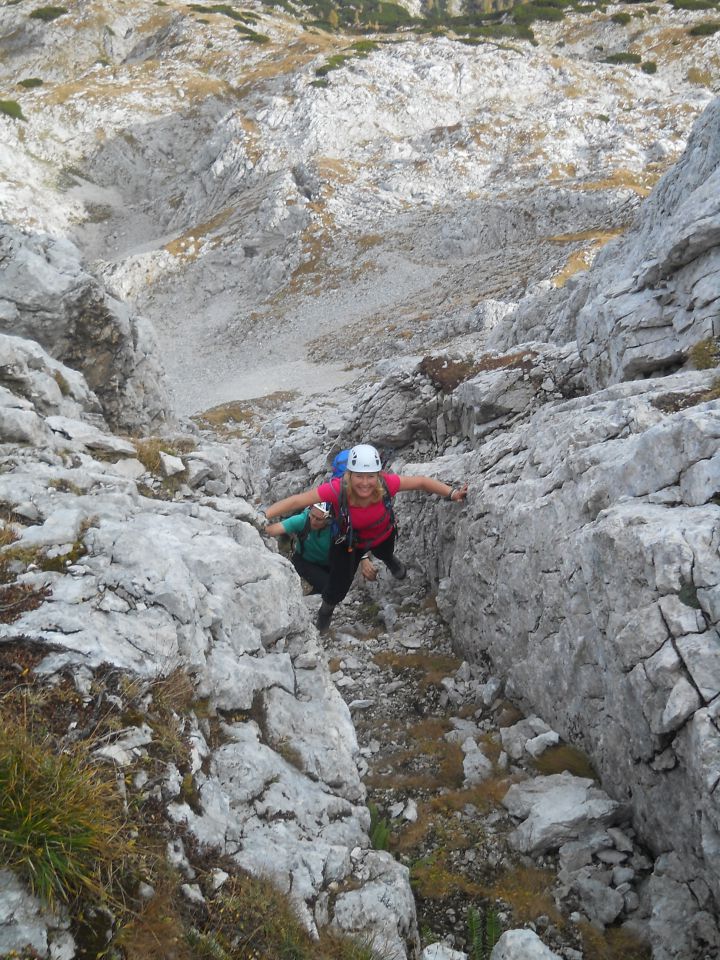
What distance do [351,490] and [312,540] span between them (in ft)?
5.34

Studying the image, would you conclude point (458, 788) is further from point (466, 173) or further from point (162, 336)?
point (466, 173)

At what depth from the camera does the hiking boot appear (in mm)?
11173

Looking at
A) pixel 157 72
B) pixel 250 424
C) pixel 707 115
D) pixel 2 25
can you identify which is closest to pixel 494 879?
pixel 707 115

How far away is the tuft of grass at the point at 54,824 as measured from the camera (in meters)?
3.36

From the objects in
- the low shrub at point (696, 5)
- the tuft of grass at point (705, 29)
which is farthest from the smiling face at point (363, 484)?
the low shrub at point (696, 5)

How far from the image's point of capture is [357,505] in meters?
9.75

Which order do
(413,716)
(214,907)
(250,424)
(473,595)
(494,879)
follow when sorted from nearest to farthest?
(214,907), (494,879), (413,716), (473,595), (250,424)

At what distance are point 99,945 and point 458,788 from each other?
4.89 meters

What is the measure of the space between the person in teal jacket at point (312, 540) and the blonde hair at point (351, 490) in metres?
0.41

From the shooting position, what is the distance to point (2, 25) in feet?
323

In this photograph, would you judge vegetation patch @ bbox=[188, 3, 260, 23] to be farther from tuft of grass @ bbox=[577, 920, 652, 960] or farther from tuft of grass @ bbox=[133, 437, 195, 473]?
tuft of grass @ bbox=[577, 920, 652, 960]

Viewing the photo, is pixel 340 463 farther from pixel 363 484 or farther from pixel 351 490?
pixel 363 484

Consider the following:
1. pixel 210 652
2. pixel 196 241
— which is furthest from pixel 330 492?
pixel 196 241

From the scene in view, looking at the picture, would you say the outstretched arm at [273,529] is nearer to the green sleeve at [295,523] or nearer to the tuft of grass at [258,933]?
the green sleeve at [295,523]
